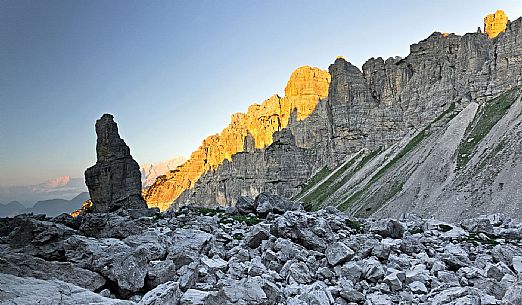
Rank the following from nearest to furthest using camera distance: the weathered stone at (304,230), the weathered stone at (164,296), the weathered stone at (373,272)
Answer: the weathered stone at (164,296) → the weathered stone at (373,272) → the weathered stone at (304,230)

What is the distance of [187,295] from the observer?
9195mm

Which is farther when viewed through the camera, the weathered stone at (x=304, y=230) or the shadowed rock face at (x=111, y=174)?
the shadowed rock face at (x=111, y=174)

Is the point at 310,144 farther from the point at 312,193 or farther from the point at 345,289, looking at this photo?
the point at 345,289

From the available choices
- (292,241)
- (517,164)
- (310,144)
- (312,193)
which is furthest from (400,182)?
(310,144)

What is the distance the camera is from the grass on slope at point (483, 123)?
5363 cm

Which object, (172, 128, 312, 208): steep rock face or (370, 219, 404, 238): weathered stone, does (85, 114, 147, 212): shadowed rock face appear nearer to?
(370, 219, 404, 238): weathered stone

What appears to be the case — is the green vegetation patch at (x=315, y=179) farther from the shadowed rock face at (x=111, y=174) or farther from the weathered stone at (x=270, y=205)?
the weathered stone at (x=270, y=205)

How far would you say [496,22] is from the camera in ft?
288

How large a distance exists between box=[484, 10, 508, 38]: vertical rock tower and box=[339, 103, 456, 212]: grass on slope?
1106 inches

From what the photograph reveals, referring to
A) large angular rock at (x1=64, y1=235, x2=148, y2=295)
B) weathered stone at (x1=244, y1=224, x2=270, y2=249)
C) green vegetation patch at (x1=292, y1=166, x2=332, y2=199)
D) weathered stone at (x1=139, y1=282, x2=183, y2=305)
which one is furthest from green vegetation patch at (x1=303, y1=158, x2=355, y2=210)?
weathered stone at (x1=139, y1=282, x2=183, y2=305)

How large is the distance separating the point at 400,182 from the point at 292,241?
4693 cm

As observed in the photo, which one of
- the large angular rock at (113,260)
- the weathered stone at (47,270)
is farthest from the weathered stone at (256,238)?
the weathered stone at (47,270)

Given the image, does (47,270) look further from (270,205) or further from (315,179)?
(315,179)

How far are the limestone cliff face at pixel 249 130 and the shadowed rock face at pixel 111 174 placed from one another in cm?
9239
